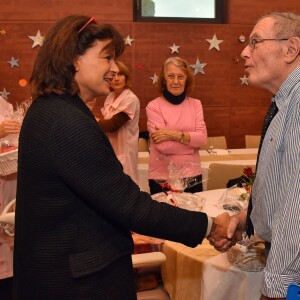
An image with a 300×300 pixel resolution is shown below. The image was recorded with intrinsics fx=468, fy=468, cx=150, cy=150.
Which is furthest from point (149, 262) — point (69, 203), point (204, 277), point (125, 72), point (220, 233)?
point (125, 72)

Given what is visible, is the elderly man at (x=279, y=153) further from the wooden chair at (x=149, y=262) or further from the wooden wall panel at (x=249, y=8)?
the wooden wall panel at (x=249, y=8)

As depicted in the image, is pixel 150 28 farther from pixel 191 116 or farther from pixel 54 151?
pixel 54 151

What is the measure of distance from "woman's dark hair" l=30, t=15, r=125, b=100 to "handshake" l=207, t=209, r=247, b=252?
0.74 m

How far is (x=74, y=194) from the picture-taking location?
1428 mm

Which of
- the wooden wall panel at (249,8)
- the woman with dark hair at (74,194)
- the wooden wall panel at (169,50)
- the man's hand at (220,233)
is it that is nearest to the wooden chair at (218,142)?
the wooden wall panel at (169,50)

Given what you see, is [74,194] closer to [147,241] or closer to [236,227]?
[236,227]

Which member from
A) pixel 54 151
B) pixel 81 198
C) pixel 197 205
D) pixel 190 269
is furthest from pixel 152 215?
pixel 197 205

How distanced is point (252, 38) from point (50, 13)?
494 centimetres

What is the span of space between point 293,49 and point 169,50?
4970mm

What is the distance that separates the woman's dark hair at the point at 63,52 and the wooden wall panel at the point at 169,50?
488 cm

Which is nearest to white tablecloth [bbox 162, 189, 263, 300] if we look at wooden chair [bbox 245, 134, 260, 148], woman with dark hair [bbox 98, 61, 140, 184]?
woman with dark hair [bbox 98, 61, 140, 184]

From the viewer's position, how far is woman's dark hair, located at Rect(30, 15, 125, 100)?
1.46m

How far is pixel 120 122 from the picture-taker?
12.4 feet

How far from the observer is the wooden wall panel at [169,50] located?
616 centimetres
